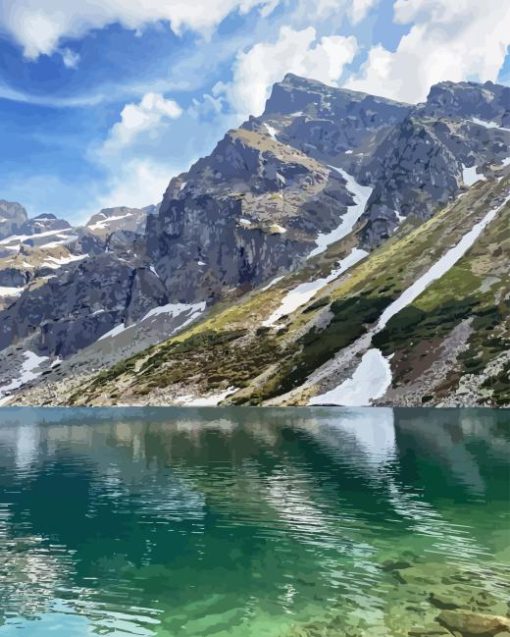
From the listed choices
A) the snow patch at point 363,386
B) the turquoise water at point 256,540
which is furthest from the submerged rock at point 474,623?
the snow patch at point 363,386

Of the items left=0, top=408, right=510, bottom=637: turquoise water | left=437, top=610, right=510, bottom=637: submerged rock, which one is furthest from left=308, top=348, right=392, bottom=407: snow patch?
left=437, top=610, right=510, bottom=637: submerged rock

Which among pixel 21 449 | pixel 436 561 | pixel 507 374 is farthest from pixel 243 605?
pixel 507 374

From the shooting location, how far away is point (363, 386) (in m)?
168

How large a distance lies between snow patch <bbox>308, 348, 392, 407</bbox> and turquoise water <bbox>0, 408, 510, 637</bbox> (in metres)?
84.1

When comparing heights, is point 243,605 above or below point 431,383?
below

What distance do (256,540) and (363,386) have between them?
136 meters

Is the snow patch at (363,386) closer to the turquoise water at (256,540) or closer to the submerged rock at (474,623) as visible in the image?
the turquoise water at (256,540)

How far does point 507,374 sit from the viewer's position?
139 m

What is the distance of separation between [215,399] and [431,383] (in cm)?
7489

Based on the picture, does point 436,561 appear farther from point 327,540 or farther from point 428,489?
point 428,489

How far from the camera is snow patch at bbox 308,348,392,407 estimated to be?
6412 inches

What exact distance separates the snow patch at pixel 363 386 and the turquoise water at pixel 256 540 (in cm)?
8408

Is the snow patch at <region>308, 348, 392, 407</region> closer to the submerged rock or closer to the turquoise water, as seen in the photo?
the turquoise water

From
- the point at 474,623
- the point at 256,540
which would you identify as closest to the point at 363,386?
the point at 256,540
